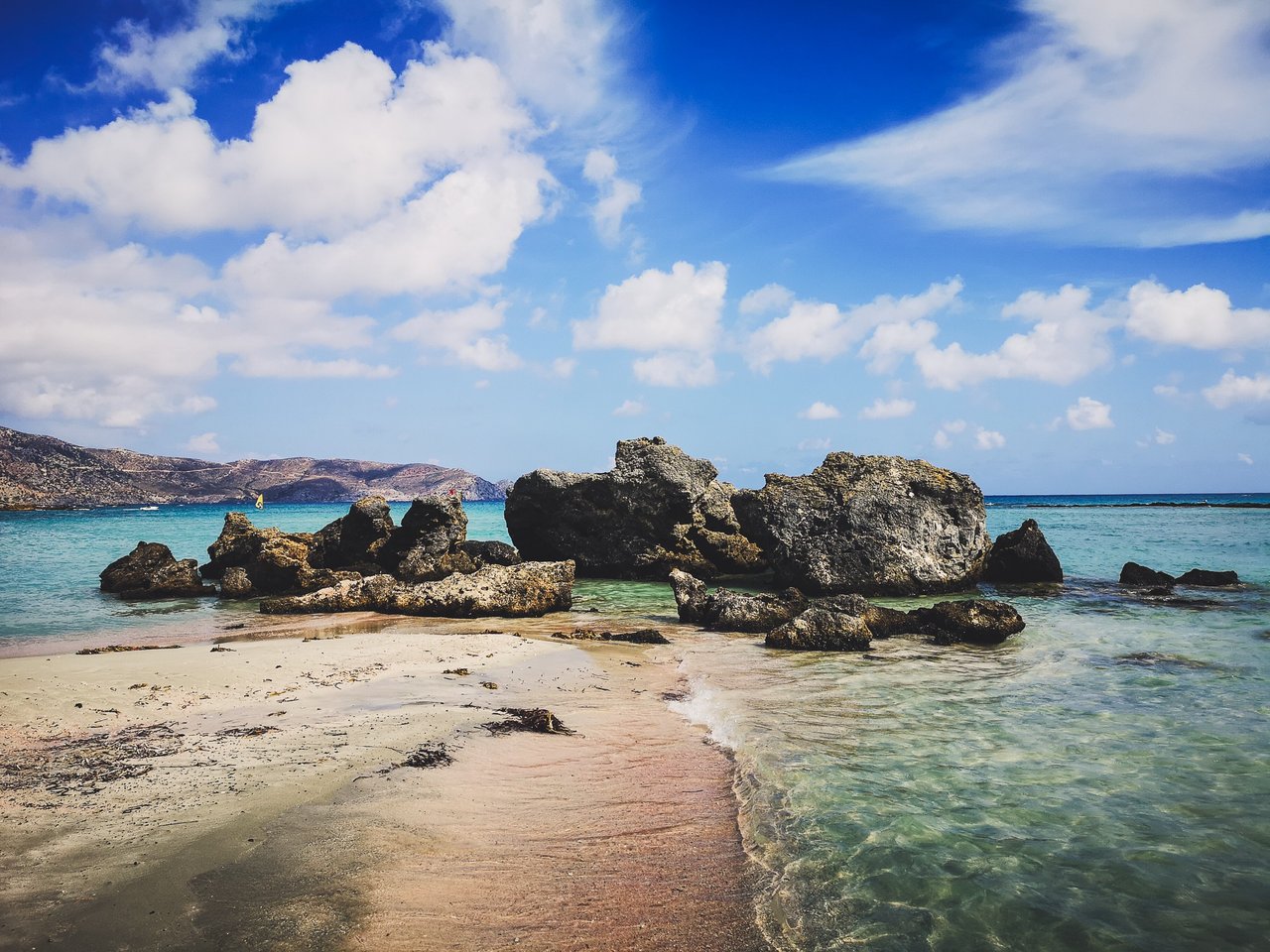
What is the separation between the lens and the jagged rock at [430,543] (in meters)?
20.3

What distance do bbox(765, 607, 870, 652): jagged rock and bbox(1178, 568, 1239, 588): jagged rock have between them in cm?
1253

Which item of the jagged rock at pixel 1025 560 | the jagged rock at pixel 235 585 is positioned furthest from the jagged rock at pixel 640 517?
the jagged rock at pixel 235 585

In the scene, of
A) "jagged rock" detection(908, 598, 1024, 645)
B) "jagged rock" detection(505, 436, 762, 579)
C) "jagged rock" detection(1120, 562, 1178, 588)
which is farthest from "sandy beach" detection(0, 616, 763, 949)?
"jagged rock" detection(1120, 562, 1178, 588)

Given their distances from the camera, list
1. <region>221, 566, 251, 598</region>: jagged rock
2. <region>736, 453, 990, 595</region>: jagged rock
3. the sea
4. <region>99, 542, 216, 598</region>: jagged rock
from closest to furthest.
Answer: the sea, <region>736, 453, 990, 595</region>: jagged rock, <region>221, 566, 251, 598</region>: jagged rock, <region>99, 542, 216, 598</region>: jagged rock

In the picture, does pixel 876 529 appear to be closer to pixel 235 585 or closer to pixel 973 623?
pixel 973 623

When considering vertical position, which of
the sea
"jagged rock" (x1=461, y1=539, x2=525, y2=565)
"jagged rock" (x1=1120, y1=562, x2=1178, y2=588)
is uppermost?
"jagged rock" (x1=461, y1=539, x2=525, y2=565)

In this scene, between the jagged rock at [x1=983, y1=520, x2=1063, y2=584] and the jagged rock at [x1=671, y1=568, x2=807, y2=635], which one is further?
the jagged rock at [x1=983, y1=520, x2=1063, y2=584]

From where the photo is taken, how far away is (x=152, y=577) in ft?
64.6

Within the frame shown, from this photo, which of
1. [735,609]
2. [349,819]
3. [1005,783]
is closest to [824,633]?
[735,609]

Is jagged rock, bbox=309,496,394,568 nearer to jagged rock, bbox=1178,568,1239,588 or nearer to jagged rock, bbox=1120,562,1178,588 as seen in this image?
jagged rock, bbox=1120,562,1178,588

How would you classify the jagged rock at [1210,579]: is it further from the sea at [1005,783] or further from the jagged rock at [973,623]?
the jagged rock at [973,623]

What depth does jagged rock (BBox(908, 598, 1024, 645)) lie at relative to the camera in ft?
38.8

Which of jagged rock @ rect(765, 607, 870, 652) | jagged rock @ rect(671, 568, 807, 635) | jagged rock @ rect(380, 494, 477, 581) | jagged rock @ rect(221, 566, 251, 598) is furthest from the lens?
jagged rock @ rect(380, 494, 477, 581)

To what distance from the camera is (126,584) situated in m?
19.7
